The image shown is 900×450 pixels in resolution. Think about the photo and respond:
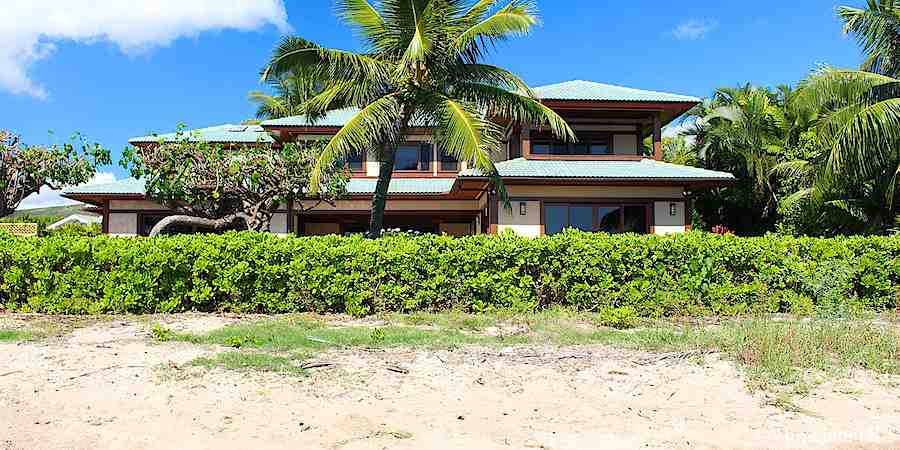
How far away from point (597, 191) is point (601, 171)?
1.94ft

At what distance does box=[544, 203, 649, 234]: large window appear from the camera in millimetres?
19391

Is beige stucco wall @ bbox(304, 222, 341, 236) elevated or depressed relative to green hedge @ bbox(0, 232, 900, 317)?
elevated

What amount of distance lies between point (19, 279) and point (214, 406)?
23.2ft

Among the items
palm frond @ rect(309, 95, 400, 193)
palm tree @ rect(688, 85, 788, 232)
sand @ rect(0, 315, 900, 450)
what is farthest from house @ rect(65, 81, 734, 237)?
sand @ rect(0, 315, 900, 450)

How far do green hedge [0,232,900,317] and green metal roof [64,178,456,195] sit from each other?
32.4ft

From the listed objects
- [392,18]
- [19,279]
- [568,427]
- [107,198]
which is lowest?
[568,427]

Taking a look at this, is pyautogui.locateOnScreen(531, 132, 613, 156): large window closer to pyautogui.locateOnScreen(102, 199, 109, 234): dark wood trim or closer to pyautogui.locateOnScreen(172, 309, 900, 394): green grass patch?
pyautogui.locateOnScreen(172, 309, 900, 394): green grass patch

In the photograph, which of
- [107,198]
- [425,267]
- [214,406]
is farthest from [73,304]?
[107,198]

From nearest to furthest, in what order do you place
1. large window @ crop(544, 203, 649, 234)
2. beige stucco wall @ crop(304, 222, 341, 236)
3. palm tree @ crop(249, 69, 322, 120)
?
large window @ crop(544, 203, 649, 234) → beige stucco wall @ crop(304, 222, 341, 236) → palm tree @ crop(249, 69, 322, 120)

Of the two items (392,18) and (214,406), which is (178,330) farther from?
(392,18)

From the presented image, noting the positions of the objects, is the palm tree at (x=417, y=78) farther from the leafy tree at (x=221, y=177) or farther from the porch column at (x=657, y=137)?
the porch column at (x=657, y=137)

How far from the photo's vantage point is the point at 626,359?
7441 mm

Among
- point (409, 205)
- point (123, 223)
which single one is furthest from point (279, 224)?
point (123, 223)

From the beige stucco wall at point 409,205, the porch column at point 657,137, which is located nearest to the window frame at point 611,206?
the porch column at point 657,137
